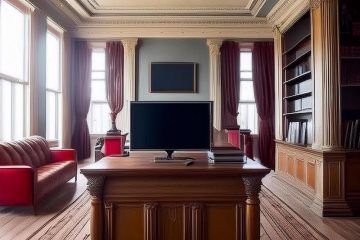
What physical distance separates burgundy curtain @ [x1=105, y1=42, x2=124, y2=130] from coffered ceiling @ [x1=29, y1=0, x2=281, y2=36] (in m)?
0.44

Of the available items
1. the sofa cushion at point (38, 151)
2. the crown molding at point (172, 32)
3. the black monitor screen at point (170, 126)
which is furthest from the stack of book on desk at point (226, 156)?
the crown molding at point (172, 32)

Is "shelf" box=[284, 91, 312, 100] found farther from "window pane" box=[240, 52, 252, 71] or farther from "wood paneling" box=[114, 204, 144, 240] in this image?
"wood paneling" box=[114, 204, 144, 240]

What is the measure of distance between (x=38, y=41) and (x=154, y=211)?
458cm

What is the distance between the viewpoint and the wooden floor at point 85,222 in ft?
9.45

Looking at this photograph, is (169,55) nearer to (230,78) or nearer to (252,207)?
(230,78)

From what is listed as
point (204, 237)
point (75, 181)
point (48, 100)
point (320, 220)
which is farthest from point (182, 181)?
point (48, 100)

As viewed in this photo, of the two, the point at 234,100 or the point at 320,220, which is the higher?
the point at 234,100

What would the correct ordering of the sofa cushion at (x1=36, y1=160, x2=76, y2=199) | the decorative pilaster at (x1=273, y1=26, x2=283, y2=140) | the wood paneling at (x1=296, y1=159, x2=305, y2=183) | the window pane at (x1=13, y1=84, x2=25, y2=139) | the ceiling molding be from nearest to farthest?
the sofa cushion at (x1=36, y1=160, x2=76, y2=199)
the wood paneling at (x1=296, y1=159, x2=305, y2=183)
the window pane at (x1=13, y1=84, x2=25, y2=139)
the decorative pilaster at (x1=273, y1=26, x2=283, y2=140)
the ceiling molding

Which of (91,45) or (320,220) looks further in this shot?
(91,45)

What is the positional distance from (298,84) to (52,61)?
4.94 meters

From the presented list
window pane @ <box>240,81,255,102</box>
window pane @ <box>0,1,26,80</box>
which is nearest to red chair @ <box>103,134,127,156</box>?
window pane @ <box>0,1,26,80</box>

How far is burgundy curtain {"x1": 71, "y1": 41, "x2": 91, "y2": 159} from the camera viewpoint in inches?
277

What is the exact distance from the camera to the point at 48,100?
6.30m

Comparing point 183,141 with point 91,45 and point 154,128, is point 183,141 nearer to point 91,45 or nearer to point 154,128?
point 154,128
